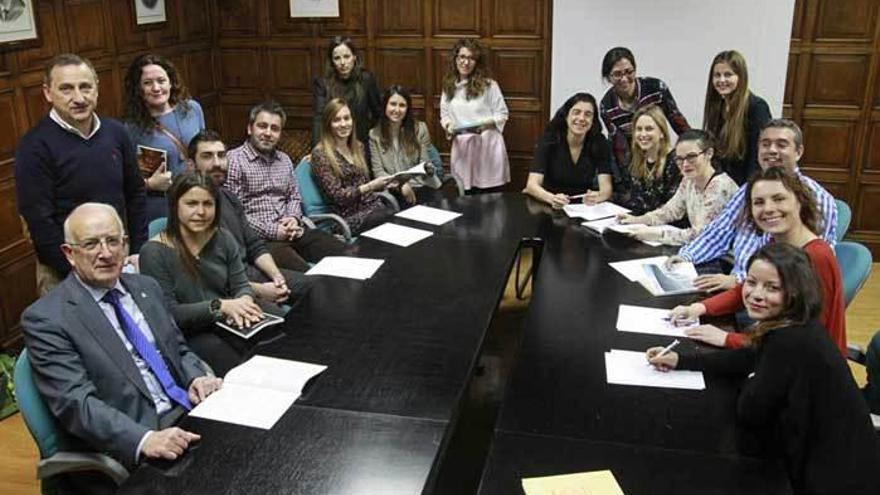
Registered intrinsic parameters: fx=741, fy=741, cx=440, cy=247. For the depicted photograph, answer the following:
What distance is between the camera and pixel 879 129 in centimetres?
535

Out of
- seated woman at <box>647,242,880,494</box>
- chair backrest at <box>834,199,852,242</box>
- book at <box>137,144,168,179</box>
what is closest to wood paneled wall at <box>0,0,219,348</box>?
book at <box>137,144,168,179</box>

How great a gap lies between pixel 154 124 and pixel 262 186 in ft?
2.06

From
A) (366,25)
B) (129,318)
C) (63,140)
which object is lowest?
(129,318)

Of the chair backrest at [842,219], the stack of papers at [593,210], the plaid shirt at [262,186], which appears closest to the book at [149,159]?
the plaid shirt at [262,186]

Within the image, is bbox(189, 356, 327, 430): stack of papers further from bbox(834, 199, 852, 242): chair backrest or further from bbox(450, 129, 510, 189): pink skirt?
bbox(450, 129, 510, 189): pink skirt

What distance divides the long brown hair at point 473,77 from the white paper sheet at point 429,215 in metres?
1.57

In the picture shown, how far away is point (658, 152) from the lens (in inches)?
155

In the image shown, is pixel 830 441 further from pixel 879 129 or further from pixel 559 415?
pixel 879 129

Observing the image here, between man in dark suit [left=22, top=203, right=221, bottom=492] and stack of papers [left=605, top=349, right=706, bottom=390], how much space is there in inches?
49.5

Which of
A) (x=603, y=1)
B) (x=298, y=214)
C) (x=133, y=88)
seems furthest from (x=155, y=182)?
(x=603, y=1)

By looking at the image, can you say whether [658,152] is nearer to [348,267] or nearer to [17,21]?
[348,267]

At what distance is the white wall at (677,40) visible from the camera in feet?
17.1

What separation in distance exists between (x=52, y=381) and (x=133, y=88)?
211cm

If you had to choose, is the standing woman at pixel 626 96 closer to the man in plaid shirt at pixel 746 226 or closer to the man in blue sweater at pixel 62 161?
the man in plaid shirt at pixel 746 226
